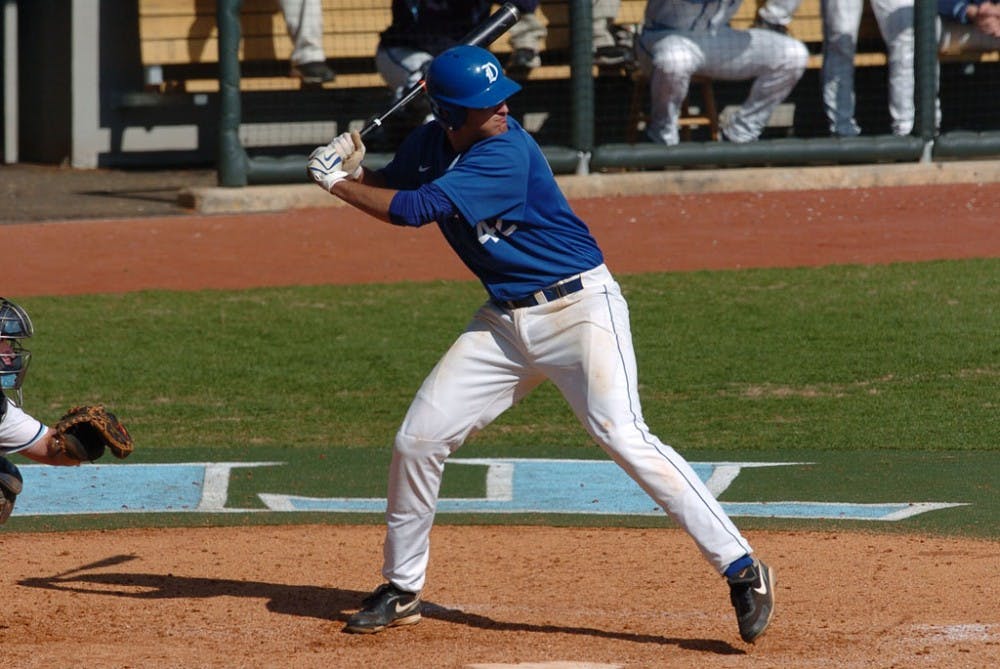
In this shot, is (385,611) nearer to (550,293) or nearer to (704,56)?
(550,293)

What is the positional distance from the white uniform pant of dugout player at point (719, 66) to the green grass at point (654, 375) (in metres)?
2.52

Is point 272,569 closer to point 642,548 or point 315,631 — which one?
point 315,631

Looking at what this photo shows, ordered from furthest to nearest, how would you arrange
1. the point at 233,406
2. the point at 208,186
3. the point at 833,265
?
the point at 208,186 < the point at 833,265 < the point at 233,406

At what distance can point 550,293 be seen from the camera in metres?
4.86

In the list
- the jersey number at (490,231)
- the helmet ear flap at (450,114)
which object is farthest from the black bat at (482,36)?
the jersey number at (490,231)

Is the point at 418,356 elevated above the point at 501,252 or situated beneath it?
situated beneath

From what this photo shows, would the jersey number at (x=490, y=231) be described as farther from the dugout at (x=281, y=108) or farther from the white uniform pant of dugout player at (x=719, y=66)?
the white uniform pant of dugout player at (x=719, y=66)

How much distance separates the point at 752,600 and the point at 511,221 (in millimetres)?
1310

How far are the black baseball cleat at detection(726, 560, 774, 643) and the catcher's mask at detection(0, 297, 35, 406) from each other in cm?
219

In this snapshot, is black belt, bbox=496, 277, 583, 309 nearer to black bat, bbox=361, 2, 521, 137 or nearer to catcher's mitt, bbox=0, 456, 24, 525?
black bat, bbox=361, 2, 521, 137

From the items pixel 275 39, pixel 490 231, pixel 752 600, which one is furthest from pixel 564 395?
pixel 275 39

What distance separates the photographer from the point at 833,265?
1152 centimetres

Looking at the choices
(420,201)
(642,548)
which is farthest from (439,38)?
(420,201)

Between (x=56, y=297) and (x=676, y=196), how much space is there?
16.7 feet
